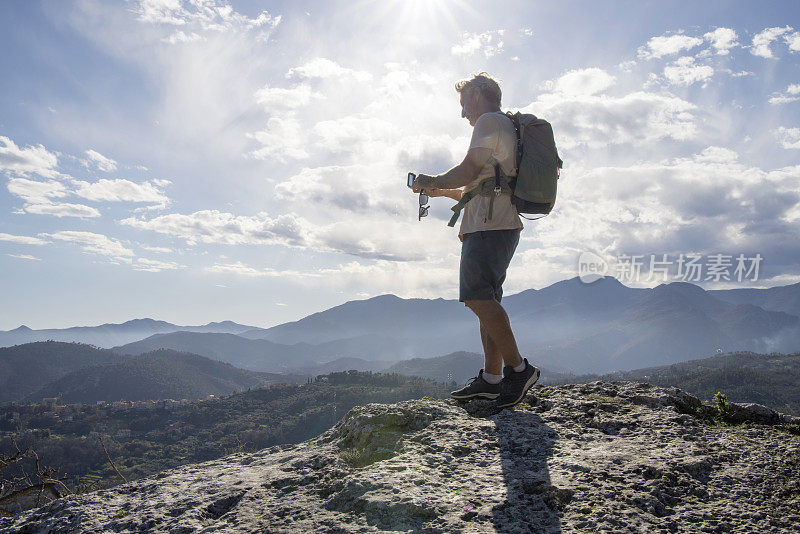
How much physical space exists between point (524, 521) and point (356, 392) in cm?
19815

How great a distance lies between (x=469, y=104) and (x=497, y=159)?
Result: 90cm

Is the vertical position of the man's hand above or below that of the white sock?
above

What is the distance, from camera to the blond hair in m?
4.75

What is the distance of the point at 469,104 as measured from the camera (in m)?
4.81

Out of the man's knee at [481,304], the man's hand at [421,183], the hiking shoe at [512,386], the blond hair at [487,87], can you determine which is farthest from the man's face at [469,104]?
the hiking shoe at [512,386]

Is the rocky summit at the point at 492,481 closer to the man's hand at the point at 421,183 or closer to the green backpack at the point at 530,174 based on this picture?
the green backpack at the point at 530,174

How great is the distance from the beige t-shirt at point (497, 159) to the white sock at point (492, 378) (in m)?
1.65

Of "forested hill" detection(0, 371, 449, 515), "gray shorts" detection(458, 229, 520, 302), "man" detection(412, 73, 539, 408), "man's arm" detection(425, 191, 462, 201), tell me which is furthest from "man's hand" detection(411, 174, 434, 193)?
"forested hill" detection(0, 371, 449, 515)

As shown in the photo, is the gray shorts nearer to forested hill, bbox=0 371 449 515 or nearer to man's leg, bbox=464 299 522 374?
man's leg, bbox=464 299 522 374

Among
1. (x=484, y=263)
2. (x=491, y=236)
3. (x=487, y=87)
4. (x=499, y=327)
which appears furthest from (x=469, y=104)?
(x=499, y=327)

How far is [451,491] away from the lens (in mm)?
2873

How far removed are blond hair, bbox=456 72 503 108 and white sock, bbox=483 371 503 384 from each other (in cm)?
307

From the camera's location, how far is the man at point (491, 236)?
4293 millimetres

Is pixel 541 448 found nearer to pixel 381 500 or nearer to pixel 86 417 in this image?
pixel 381 500
